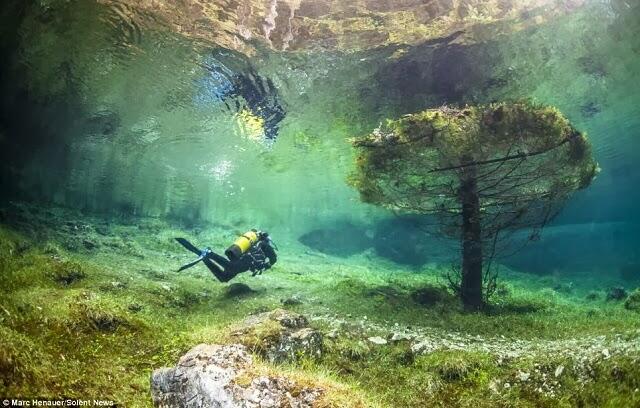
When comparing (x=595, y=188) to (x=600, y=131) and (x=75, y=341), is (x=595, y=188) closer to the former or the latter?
(x=600, y=131)

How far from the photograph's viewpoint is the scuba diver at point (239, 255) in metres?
13.2

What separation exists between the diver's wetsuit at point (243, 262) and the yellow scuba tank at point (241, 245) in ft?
0.84

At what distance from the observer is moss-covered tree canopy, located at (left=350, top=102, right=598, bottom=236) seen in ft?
36.8

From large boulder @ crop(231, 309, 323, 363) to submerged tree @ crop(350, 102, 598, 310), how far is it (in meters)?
7.08

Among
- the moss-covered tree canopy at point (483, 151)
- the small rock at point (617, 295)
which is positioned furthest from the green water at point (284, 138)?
the moss-covered tree canopy at point (483, 151)

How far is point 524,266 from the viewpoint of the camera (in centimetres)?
3259

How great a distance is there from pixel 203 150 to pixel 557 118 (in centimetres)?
2583

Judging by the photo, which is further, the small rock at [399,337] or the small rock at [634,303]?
the small rock at [634,303]

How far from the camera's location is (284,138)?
25.8 meters

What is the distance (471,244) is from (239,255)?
26.8ft

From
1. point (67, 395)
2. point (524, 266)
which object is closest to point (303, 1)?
point (67, 395)

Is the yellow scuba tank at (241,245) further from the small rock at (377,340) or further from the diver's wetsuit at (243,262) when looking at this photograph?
the small rock at (377,340)

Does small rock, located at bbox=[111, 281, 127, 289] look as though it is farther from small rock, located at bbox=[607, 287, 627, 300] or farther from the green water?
small rock, located at bbox=[607, 287, 627, 300]

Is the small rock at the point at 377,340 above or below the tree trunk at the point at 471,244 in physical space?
below
